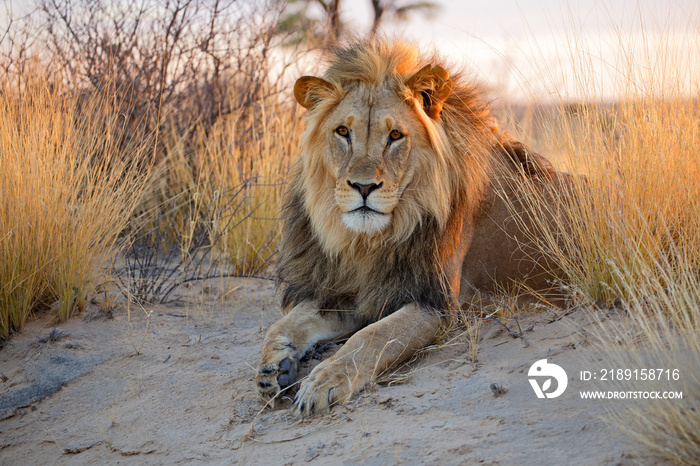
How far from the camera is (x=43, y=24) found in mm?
5898

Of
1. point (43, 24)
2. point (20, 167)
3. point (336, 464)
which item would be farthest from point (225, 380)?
point (43, 24)

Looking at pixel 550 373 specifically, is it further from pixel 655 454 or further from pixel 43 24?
pixel 43 24

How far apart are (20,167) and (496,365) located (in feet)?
10.5

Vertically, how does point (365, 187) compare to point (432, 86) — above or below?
below

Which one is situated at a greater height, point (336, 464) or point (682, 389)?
point (682, 389)

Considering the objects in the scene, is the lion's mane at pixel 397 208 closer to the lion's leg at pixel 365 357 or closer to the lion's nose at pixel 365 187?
the lion's leg at pixel 365 357

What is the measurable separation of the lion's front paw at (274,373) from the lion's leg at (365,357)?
0.21 metres

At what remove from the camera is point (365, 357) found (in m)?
3.25

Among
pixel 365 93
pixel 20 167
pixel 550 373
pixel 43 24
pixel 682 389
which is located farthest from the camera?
pixel 43 24

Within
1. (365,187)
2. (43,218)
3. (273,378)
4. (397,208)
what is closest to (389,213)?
(397,208)

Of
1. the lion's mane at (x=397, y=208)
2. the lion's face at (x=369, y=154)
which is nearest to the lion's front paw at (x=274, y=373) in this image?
the lion's mane at (x=397, y=208)

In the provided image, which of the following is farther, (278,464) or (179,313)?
(179,313)

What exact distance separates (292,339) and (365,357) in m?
0.54

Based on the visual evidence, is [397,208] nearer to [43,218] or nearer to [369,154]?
[369,154]
